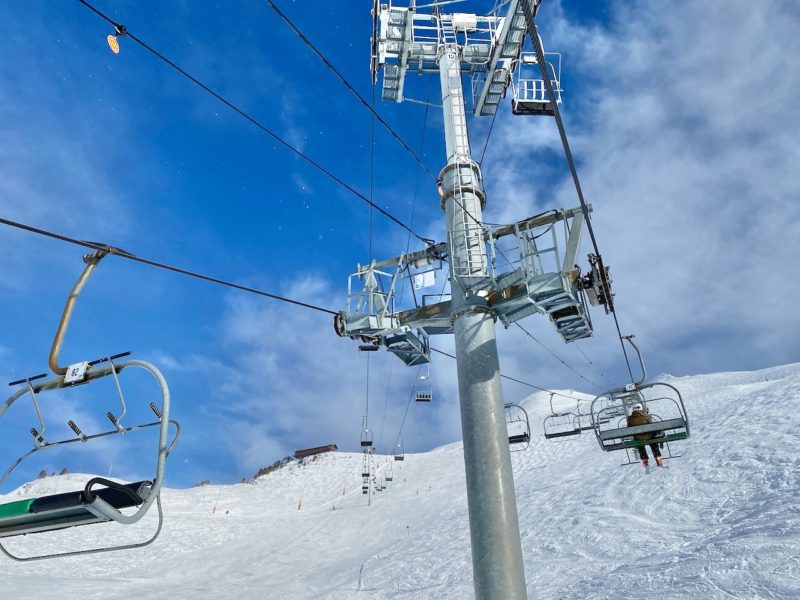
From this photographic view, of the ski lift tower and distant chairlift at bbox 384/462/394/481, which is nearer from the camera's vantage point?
the ski lift tower

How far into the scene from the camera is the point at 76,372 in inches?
248

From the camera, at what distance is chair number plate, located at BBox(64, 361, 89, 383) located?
624 cm

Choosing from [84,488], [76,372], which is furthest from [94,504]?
[76,372]

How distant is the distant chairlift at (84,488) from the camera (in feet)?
15.9

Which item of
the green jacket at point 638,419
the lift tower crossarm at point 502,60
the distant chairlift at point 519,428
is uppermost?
the lift tower crossarm at point 502,60

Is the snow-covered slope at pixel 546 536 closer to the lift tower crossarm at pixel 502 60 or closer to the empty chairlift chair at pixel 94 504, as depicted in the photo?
the empty chairlift chair at pixel 94 504

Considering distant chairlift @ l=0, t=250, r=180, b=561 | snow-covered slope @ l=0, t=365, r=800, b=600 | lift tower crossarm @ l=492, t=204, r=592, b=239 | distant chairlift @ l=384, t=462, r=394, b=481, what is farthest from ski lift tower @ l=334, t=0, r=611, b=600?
distant chairlift @ l=384, t=462, r=394, b=481

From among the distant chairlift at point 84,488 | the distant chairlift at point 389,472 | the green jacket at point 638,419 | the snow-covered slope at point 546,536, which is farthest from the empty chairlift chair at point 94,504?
the distant chairlift at point 389,472

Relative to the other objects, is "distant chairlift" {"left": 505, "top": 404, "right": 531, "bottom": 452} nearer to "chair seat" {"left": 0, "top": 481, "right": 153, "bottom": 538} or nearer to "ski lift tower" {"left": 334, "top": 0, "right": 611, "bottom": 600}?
"ski lift tower" {"left": 334, "top": 0, "right": 611, "bottom": 600}

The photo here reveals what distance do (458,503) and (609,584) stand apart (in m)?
15.6

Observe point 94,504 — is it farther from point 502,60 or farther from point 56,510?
point 502,60

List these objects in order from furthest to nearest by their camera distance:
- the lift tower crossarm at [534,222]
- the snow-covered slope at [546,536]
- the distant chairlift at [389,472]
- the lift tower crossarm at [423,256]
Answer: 1. the distant chairlift at [389,472]
2. the snow-covered slope at [546,536]
3. the lift tower crossarm at [423,256]
4. the lift tower crossarm at [534,222]

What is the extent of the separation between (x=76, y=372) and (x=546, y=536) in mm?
18176

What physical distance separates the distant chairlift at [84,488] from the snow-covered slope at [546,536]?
1222 centimetres
